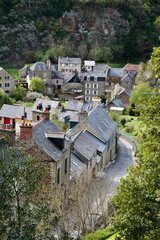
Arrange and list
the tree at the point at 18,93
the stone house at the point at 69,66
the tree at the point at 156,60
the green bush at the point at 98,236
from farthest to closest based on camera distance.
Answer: the stone house at the point at 69,66 → the tree at the point at 18,93 → the green bush at the point at 98,236 → the tree at the point at 156,60

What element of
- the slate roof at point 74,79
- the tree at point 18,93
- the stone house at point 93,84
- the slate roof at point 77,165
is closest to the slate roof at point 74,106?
the tree at point 18,93

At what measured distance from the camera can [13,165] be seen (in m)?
9.25

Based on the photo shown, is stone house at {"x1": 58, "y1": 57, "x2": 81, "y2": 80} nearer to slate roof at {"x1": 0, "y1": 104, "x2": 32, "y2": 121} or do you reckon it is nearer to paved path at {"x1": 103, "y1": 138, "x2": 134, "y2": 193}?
slate roof at {"x1": 0, "y1": 104, "x2": 32, "y2": 121}

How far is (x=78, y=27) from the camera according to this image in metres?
98.3

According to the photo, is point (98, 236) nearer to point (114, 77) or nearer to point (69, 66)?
point (114, 77)

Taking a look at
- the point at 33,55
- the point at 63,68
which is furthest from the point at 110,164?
the point at 33,55

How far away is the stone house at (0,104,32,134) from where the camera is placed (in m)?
41.6

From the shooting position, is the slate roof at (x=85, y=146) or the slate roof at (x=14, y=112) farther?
the slate roof at (x=14, y=112)

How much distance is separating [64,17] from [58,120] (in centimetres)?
6685

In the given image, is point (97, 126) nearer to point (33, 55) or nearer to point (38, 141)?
point (38, 141)

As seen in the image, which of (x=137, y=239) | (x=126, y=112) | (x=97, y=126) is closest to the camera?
(x=137, y=239)

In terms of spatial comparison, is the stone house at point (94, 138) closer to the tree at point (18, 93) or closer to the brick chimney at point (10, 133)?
the brick chimney at point (10, 133)

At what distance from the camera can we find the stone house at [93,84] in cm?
6638

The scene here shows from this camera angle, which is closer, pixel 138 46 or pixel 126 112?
pixel 126 112
